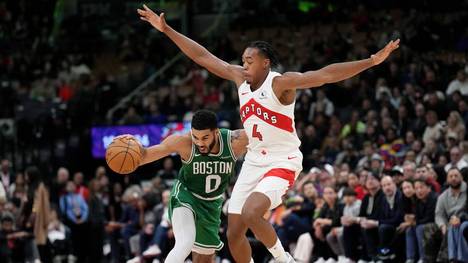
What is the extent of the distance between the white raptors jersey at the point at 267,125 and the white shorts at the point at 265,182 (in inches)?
2.8

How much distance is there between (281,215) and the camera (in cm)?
1541

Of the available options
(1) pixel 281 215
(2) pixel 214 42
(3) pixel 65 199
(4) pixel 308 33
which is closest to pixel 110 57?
(2) pixel 214 42

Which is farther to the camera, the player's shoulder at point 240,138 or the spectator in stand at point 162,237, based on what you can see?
the spectator in stand at point 162,237

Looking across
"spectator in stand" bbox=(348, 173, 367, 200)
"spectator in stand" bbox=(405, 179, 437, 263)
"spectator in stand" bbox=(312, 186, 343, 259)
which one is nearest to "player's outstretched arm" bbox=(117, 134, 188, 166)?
"spectator in stand" bbox=(405, 179, 437, 263)

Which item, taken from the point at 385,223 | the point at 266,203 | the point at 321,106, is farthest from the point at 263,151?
the point at 321,106

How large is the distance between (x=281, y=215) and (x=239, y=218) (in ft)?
20.7

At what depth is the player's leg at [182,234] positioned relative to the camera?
9.22 meters

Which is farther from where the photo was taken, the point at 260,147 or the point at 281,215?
the point at 281,215

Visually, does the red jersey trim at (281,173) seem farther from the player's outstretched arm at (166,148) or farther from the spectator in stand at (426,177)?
the spectator in stand at (426,177)

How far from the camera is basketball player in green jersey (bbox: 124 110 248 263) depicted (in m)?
9.30

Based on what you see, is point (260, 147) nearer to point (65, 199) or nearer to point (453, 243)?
point (453, 243)

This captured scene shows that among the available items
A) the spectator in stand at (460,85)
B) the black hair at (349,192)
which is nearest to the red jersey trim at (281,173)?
the black hair at (349,192)

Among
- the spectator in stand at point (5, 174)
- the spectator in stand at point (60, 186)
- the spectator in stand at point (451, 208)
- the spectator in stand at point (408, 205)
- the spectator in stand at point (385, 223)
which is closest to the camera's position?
the spectator in stand at point (451, 208)

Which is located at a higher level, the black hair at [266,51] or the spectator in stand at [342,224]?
the black hair at [266,51]
